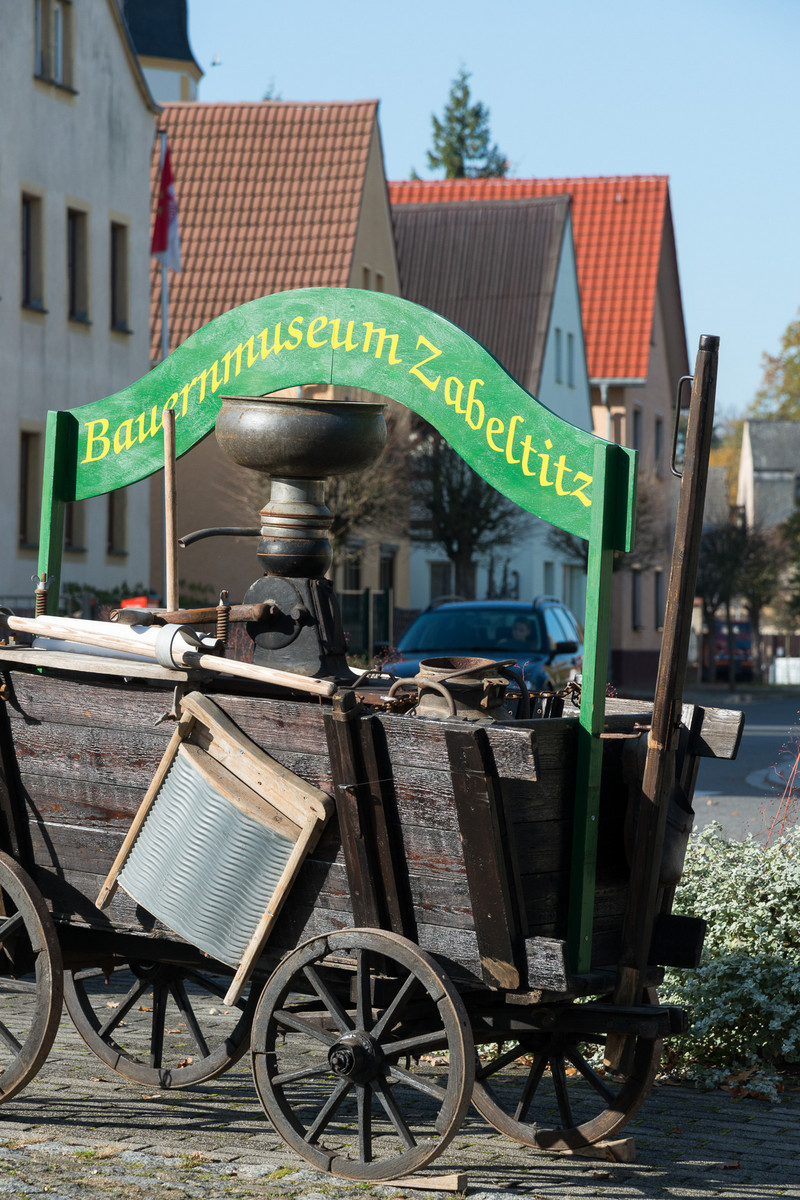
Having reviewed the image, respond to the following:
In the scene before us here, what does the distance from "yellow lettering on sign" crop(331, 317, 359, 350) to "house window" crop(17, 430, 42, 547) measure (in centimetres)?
1803

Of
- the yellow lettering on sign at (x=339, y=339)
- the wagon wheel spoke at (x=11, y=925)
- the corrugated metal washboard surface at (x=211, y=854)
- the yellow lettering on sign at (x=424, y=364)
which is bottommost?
the wagon wheel spoke at (x=11, y=925)

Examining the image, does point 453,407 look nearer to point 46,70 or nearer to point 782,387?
point 46,70

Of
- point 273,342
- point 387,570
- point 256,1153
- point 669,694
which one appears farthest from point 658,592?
point 669,694

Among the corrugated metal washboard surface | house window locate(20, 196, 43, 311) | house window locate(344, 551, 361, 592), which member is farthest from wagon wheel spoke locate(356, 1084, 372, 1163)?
house window locate(344, 551, 361, 592)

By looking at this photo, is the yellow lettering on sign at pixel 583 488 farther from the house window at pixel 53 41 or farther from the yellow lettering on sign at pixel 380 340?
the house window at pixel 53 41

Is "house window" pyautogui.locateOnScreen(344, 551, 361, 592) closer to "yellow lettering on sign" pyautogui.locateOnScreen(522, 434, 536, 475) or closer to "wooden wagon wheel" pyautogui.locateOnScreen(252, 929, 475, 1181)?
"yellow lettering on sign" pyautogui.locateOnScreen(522, 434, 536, 475)

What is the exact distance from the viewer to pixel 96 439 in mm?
6301

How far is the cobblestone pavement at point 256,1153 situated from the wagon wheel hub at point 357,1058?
329 mm

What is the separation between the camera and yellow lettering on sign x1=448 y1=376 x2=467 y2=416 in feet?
16.9

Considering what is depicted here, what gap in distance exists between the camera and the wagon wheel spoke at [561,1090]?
16.5 ft

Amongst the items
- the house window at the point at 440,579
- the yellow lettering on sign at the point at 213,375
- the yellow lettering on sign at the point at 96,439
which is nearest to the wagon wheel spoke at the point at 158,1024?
the yellow lettering on sign at the point at 96,439

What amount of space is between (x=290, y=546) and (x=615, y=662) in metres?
36.6

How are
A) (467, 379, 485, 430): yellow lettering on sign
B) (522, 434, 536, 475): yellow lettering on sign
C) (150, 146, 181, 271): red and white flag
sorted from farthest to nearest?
(150, 146, 181, 271): red and white flag, (467, 379, 485, 430): yellow lettering on sign, (522, 434, 536, 475): yellow lettering on sign

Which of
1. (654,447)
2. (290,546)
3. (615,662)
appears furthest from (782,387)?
(290,546)
